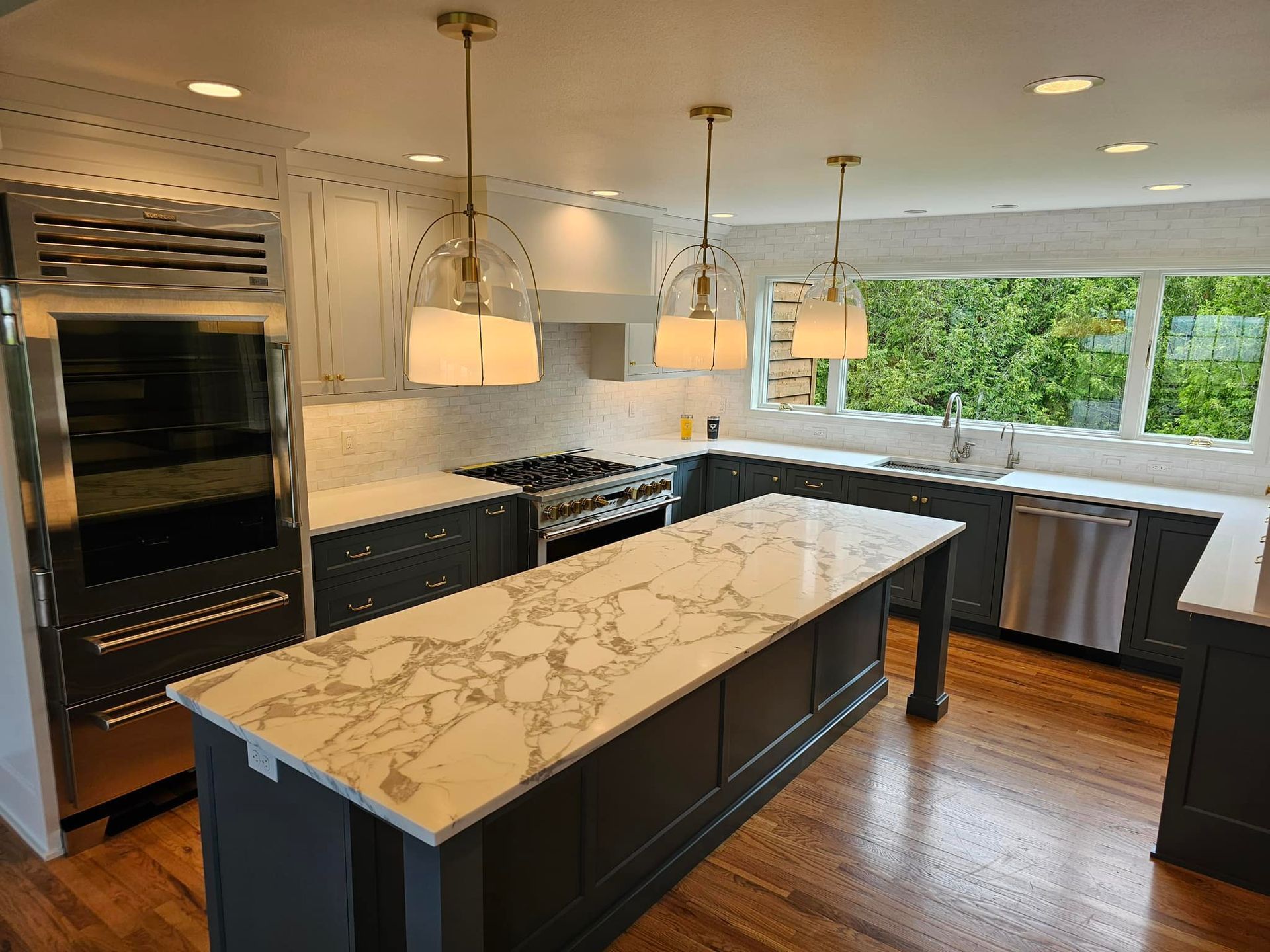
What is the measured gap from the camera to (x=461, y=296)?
1.67 metres

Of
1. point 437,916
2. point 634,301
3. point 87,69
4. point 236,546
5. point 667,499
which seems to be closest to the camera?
point 437,916

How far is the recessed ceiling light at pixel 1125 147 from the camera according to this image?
2881mm

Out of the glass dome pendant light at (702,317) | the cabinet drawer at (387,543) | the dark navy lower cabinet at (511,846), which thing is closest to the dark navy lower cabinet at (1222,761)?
the dark navy lower cabinet at (511,846)

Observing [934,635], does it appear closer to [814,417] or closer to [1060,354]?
[1060,354]

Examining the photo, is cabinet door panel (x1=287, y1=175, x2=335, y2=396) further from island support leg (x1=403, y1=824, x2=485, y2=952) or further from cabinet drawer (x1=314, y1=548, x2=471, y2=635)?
island support leg (x1=403, y1=824, x2=485, y2=952)

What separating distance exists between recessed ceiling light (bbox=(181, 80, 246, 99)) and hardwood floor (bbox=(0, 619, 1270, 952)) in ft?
7.95

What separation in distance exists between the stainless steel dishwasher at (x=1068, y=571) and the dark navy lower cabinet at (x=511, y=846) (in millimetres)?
2186

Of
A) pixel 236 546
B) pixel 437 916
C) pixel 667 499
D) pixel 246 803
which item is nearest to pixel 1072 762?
pixel 667 499

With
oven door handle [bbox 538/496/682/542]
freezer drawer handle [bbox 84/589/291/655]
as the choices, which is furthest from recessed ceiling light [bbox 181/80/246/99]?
oven door handle [bbox 538/496/682/542]

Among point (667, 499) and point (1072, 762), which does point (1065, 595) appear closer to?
point (1072, 762)

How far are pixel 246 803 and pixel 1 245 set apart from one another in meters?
1.73

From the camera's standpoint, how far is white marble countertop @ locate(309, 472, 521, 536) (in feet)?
11.5

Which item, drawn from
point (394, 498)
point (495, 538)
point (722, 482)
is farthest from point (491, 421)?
point (722, 482)

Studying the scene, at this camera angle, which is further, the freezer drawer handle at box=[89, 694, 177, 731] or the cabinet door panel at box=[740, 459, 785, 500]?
the cabinet door panel at box=[740, 459, 785, 500]
